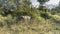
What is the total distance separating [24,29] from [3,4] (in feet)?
14.1

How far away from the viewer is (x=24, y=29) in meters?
10.7

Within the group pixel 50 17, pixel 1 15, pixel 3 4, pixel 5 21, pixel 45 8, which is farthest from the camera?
pixel 45 8

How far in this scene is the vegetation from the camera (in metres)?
10.6

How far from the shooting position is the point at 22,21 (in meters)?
12.4

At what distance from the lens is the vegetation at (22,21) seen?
10.6 meters

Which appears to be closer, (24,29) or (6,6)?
(24,29)

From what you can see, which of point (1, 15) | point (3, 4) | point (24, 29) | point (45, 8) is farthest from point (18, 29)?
point (45, 8)

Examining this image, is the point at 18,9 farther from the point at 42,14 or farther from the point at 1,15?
the point at 42,14

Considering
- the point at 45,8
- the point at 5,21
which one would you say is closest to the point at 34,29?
the point at 5,21

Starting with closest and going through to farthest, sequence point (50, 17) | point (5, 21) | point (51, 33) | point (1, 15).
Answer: point (51, 33), point (5, 21), point (1, 15), point (50, 17)

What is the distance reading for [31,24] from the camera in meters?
11.9

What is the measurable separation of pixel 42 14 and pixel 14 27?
5.03 m

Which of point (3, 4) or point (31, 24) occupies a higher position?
point (3, 4)

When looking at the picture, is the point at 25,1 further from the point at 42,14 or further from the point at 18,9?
the point at 42,14
